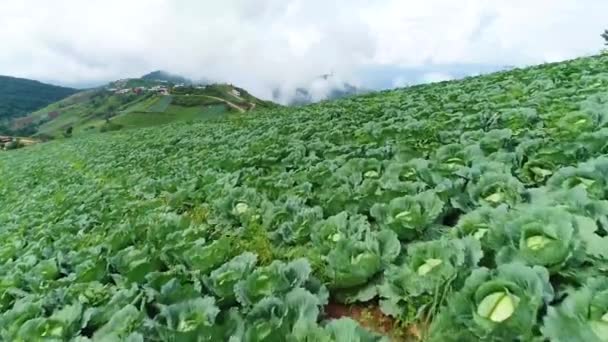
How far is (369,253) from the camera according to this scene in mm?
4336

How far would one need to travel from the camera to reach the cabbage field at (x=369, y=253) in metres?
3.21

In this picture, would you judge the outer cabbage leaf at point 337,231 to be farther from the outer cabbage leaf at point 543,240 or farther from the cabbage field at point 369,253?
the outer cabbage leaf at point 543,240

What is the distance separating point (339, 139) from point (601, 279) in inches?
329

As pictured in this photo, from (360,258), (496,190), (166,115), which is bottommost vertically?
(360,258)

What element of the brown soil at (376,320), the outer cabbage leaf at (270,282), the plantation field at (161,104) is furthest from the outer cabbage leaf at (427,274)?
the plantation field at (161,104)

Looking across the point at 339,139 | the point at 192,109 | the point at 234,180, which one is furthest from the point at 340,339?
the point at 192,109

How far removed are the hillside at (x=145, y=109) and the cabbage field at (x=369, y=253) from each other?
80.6 metres

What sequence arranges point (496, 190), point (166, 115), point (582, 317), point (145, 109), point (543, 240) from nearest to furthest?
point (582, 317), point (543, 240), point (496, 190), point (166, 115), point (145, 109)

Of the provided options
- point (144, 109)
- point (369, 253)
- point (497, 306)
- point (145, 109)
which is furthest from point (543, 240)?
point (144, 109)

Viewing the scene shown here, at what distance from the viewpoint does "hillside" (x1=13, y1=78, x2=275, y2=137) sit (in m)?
117

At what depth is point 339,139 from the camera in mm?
11148

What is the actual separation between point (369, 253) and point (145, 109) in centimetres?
13784

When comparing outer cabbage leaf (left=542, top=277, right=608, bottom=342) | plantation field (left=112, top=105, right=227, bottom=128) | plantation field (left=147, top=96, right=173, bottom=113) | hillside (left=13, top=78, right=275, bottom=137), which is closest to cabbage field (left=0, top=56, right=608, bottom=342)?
outer cabbage leaf (left=542, top=277, right=608, bottom=342)

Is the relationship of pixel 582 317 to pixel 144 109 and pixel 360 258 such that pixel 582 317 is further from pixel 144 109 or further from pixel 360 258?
pixel 144 109
